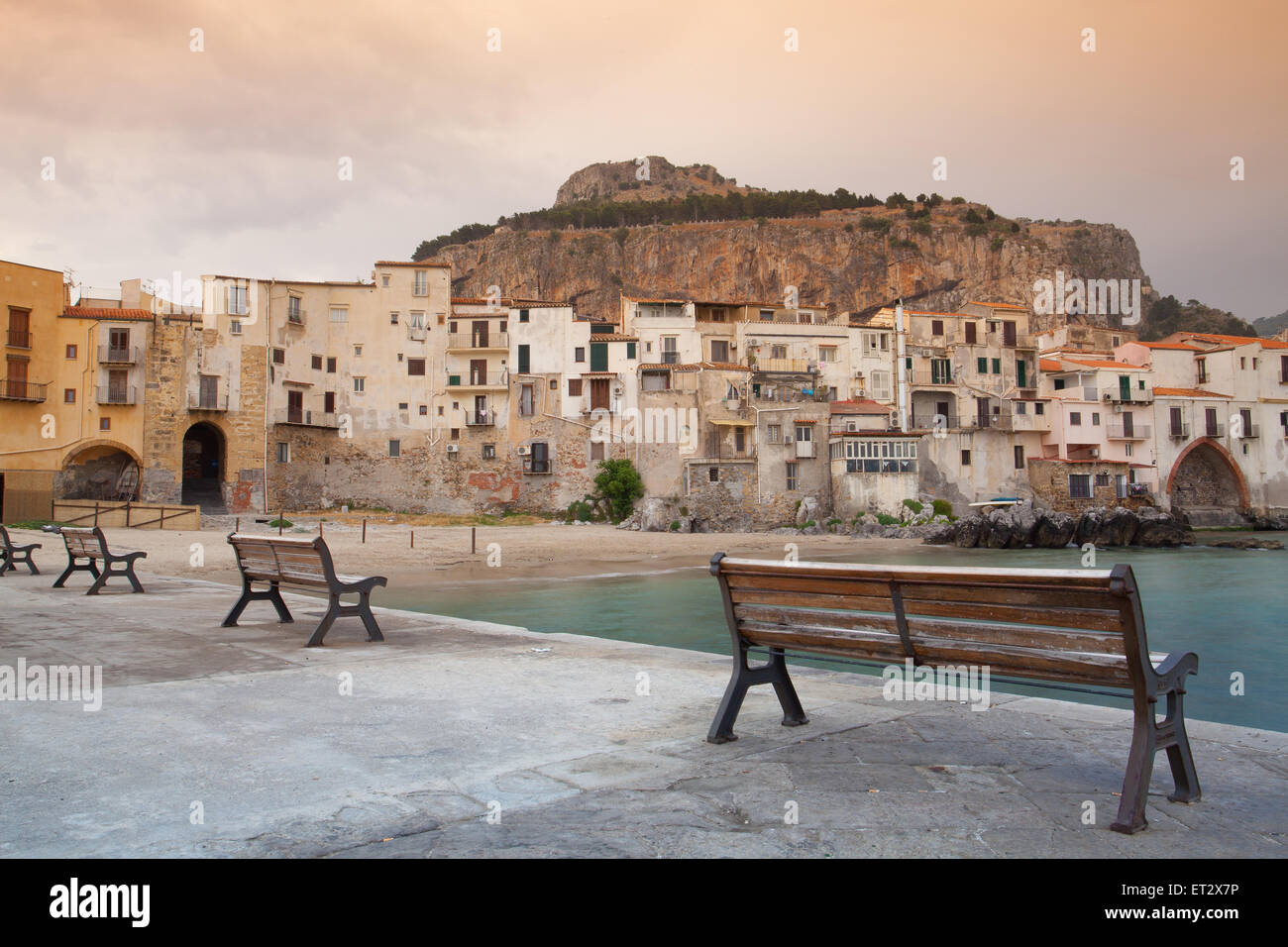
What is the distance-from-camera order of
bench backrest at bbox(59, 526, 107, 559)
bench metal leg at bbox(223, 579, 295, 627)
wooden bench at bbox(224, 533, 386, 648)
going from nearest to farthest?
wooden bench at bbox(224, 533, 386, 648) → bench metal leg at bbox(223, 579, 295, 627) → bench backrest at bbox(59, 526, 107, 559)

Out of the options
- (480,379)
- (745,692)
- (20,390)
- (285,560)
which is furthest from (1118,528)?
(20,390)

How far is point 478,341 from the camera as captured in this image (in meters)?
55.2

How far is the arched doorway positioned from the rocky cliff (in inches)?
2350

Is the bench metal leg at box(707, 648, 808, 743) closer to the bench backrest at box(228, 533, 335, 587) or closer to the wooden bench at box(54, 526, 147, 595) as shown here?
the bench backrest at box(228, 533, 335, 587)

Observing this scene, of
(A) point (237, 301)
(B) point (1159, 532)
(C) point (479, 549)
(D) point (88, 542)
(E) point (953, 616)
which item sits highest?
(A) point (237, 301)

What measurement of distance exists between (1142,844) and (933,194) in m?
136

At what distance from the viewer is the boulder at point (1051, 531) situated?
149 ft

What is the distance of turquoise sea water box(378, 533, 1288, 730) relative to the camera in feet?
33.3

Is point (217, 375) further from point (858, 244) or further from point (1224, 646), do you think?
point (858, 244)

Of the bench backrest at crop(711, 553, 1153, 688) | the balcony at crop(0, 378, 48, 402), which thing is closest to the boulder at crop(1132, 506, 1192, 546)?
the bench backrest at crop(711, 553, 1153, 688)

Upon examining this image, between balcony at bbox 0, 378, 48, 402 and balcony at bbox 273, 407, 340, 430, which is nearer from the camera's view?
balcony at bbox 0, 378, 48, 402

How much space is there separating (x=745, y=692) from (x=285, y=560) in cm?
551

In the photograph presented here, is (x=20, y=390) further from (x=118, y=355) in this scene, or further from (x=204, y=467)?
(x=204, y=467)

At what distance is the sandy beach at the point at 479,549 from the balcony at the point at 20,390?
13.5m
